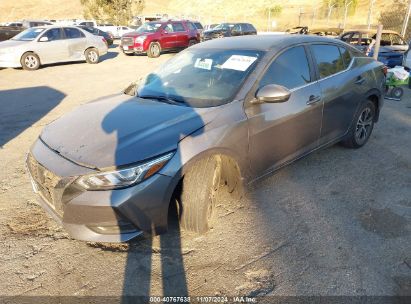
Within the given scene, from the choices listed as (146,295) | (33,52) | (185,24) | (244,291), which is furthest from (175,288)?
A: (185,24)

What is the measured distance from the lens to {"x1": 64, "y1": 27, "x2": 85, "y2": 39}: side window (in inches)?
530

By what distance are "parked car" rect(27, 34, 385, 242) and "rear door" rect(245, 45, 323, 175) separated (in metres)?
0.01

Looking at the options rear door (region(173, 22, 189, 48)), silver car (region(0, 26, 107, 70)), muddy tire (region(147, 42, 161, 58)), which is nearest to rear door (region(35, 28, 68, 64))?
silver car (region(0, 26, 107, 70))

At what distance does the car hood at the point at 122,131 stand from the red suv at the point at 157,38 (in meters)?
13.9

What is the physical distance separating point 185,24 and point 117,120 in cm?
1638

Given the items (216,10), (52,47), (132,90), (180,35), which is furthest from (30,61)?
(216,10)

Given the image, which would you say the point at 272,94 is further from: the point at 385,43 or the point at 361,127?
the point at 385,43

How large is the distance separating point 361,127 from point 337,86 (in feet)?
3.51

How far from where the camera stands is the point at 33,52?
12500mm

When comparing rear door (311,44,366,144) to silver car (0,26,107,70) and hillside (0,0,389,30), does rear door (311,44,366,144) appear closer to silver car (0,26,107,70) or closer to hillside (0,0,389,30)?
silver car (0,26,107,70)

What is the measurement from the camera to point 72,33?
13719mm

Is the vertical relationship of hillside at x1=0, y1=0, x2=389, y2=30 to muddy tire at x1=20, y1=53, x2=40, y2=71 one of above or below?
above

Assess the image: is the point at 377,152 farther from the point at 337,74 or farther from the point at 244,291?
the point at 244,291

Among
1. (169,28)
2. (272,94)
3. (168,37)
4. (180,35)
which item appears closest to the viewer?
(272,94)
